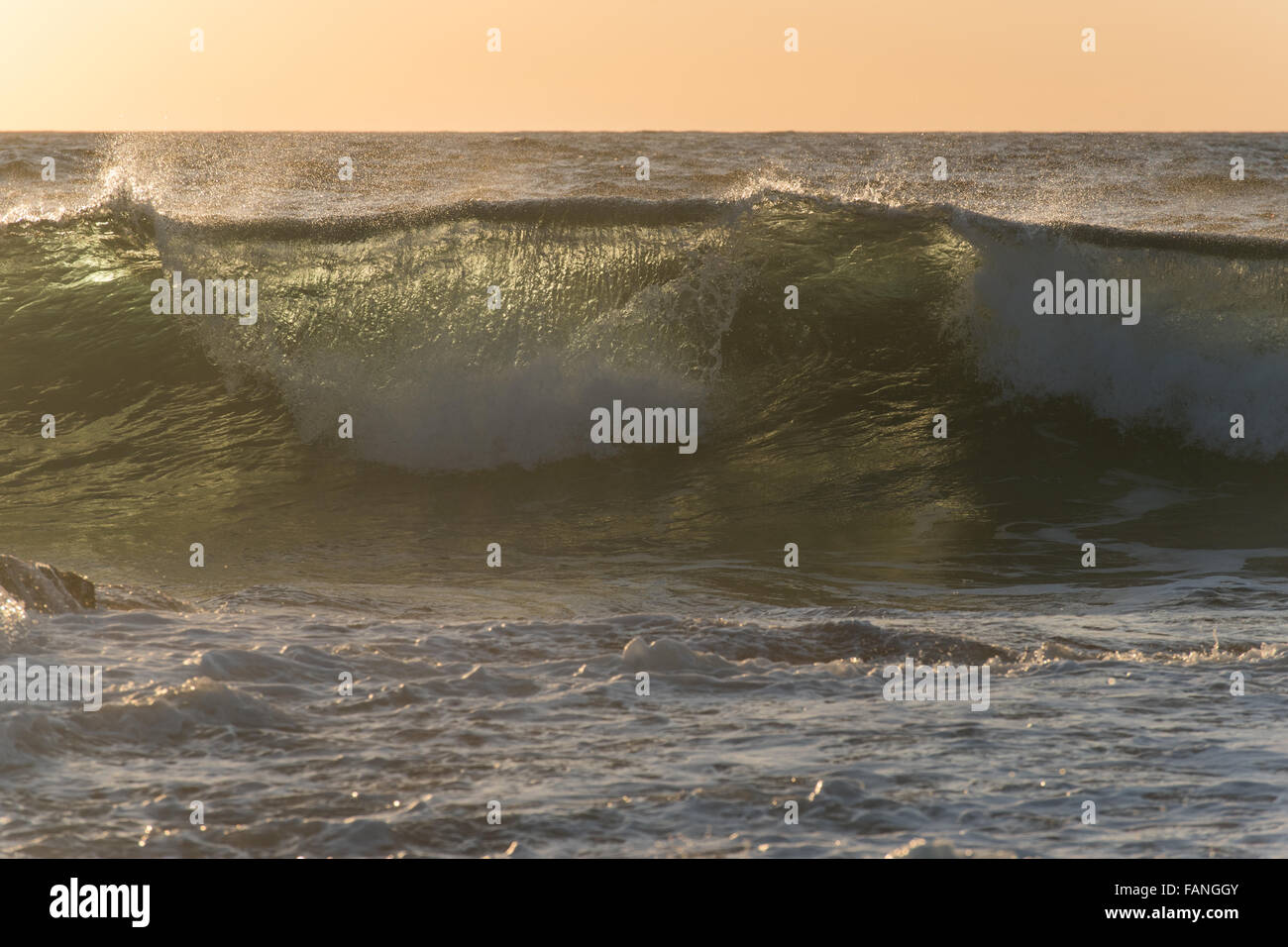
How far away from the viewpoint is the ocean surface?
3582 millimetres

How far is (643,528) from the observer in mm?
8898

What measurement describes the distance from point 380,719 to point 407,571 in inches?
135
